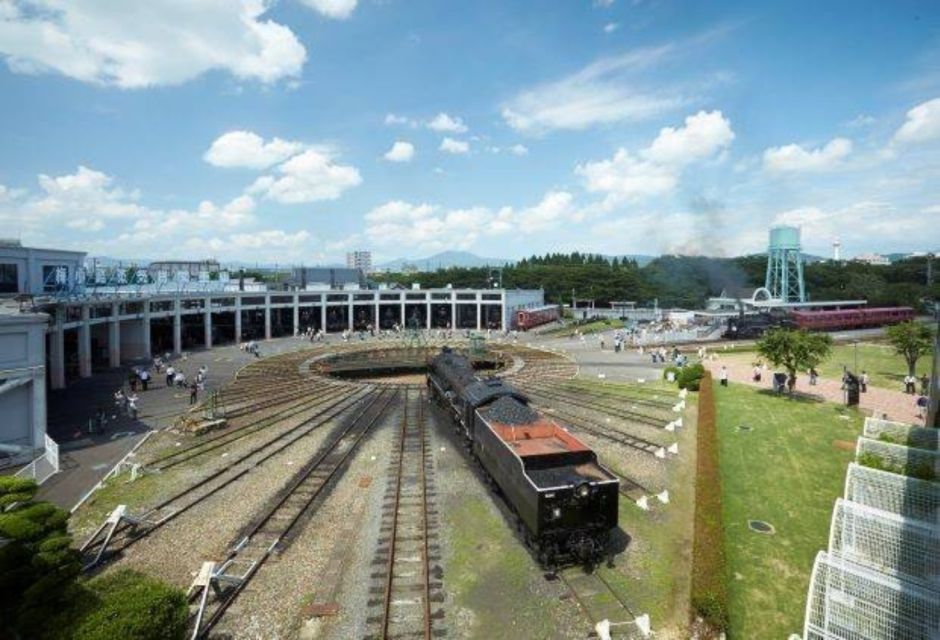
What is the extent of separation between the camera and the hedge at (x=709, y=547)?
11758mm

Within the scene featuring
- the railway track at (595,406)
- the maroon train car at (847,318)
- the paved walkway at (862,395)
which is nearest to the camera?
the railway track at (595,406)

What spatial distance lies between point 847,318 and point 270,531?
74462 mm

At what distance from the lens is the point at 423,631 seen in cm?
1172

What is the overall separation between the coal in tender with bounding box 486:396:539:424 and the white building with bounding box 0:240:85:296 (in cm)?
3515

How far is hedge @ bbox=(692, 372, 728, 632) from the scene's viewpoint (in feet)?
38.6

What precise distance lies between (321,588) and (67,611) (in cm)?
531

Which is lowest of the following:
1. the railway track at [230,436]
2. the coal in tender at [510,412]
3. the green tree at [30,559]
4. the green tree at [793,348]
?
the railway track at [230,436]

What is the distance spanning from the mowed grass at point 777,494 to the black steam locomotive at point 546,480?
363 centimetres

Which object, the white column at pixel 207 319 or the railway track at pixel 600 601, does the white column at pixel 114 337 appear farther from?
the railway track at pixel 600 601

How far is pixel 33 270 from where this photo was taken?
1469 inches

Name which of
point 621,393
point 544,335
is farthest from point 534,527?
point 544,335

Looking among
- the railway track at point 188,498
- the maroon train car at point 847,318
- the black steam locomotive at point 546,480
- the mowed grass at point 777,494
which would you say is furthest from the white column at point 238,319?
the maroon train car at point 847,318

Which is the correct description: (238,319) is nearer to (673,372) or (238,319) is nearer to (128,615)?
(673,372)

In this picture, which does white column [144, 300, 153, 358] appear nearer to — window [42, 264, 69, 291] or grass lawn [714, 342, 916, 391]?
window [42, 264, 69, 291]
